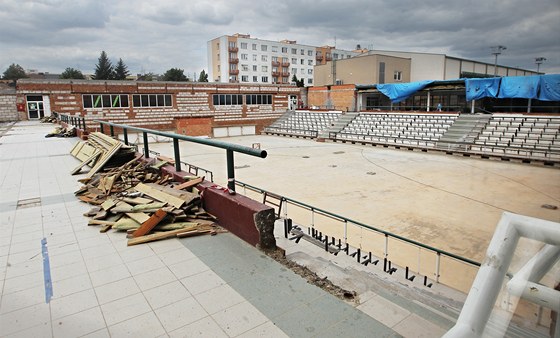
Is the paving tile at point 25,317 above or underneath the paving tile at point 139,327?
above

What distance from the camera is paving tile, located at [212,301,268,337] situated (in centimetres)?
299

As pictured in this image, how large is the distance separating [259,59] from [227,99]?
4235cm

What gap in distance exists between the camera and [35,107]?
30.2 m

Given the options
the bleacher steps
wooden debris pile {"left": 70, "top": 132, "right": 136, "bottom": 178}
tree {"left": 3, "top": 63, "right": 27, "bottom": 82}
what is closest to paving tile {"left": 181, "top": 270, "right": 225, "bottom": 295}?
wooden debris pile {"left": 70, "top": 132, "right": 136, "bottom": 178}

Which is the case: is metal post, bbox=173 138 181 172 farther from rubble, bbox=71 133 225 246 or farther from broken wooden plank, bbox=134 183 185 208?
broken wooden plank, bbox=134 183 185 208

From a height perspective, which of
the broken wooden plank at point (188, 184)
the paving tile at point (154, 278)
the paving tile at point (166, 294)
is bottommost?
the paving tile at point (166, 294)

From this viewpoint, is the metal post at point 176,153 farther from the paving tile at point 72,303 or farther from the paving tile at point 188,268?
the paving tile at point 72,303

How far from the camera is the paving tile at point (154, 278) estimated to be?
370 cm

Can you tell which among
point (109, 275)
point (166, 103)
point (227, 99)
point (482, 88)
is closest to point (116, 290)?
point (109, 275)

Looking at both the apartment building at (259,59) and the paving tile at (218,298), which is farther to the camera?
the apartment building at (259,59)

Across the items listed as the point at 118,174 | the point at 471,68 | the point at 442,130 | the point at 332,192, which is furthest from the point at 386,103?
the point at 118,174

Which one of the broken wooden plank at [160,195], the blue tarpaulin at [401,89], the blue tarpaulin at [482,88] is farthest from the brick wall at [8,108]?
the blue tarpaulin at [482,88]

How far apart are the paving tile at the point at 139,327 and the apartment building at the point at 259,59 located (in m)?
70.7

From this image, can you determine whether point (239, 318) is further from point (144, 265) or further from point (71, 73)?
point (71, 73)
